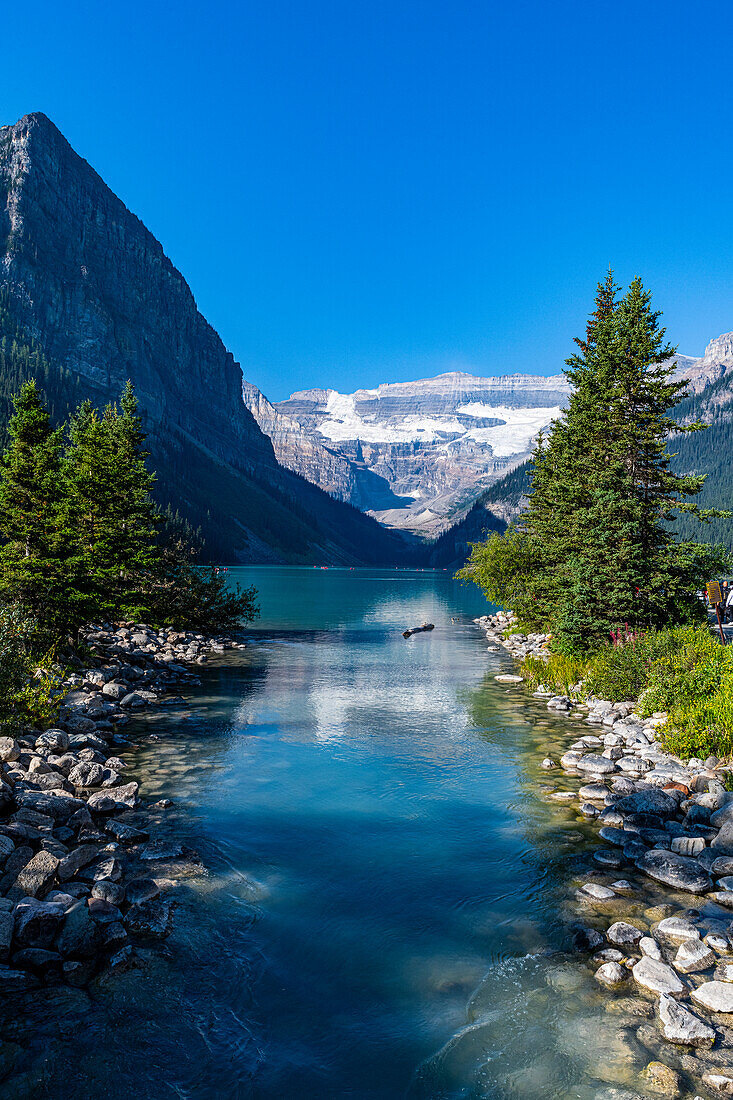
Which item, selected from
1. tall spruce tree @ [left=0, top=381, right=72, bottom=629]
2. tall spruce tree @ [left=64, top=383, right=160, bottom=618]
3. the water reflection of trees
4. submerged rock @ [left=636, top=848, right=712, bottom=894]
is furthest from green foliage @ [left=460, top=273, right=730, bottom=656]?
tall spruce tree @ [left=64, top=383, right=160, bottom=618]

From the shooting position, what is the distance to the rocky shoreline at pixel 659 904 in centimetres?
650

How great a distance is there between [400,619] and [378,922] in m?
60.2

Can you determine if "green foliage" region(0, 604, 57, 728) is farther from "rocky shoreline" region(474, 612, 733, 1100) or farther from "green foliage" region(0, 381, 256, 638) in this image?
"rocky shoreline" region(474, 612, 733, 1100)

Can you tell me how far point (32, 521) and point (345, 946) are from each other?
20.0 meters

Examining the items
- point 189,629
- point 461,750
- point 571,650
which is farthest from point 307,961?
point 189,629

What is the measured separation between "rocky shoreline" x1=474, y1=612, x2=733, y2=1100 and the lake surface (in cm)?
41

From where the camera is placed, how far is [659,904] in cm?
951

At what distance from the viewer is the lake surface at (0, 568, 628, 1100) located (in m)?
6.39

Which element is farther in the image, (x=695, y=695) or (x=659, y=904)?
(x=695, y=695)

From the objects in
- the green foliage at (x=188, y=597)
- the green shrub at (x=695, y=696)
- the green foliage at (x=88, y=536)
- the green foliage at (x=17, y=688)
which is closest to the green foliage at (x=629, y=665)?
the green shrub at (x=695, y=696)

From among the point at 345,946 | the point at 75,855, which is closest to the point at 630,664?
the point at 345,946

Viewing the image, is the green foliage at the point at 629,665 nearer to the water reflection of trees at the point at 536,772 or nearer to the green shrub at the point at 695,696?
the green shrub at the point at 695,696

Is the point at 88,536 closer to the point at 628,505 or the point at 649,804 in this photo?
the point at 628,505

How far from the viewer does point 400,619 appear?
69.4 meters
